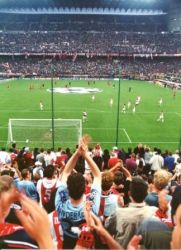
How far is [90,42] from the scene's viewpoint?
8706cm

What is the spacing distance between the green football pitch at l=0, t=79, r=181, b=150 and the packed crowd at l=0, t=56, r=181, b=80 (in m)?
18.0

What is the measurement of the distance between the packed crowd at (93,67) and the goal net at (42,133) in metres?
42.8

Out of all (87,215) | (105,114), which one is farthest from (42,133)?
(87,215)

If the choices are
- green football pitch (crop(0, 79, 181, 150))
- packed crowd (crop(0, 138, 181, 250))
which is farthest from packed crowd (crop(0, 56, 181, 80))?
packed crowd (crop(0, 138, 181, 250))

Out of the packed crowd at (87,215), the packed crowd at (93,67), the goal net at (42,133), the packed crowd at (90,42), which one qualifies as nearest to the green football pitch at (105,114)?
the goal net at (42,133)

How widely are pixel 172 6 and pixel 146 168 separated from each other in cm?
7783

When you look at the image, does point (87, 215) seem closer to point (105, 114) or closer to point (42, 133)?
point (42, 133)

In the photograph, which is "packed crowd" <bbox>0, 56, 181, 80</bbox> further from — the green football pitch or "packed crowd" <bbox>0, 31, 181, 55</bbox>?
the green football pitch

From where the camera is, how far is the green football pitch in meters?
25.7

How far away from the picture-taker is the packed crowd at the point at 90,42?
273ft

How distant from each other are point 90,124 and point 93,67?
160 feet

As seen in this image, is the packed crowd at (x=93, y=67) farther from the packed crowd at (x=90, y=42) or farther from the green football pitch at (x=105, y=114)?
the green football pitch at (x=105, y=114)

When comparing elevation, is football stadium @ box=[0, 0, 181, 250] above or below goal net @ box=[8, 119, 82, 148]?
above

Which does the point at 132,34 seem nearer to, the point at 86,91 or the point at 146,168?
the point at 86,91
